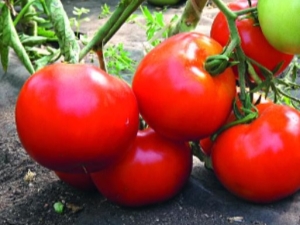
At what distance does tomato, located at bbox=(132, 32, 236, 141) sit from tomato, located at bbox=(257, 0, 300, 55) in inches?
3.4

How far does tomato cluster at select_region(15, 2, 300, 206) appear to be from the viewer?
964mm

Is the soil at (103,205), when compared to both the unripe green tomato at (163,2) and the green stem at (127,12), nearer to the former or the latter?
the green stem at (127,12)

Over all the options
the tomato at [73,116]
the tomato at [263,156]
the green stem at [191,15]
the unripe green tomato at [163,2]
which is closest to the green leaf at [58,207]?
the tomato at [73,116]

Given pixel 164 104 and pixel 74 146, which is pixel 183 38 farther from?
pixel 74 146

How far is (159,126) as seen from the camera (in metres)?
1.05

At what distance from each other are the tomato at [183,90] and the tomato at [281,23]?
3.4 inches

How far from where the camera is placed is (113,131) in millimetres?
980

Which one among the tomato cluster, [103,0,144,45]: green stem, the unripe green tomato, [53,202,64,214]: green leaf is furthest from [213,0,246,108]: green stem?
the unripe green tomato

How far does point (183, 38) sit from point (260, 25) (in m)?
0.13

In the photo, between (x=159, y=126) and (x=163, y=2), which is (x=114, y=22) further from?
(x=163, y=2)

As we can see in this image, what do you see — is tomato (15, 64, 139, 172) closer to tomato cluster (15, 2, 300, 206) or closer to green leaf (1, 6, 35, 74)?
tomato cluster (15, 2, 300, 206)

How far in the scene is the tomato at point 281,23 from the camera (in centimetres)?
99

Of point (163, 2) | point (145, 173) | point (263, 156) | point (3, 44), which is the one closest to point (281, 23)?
point (263, 156)

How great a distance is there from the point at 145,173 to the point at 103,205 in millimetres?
115
